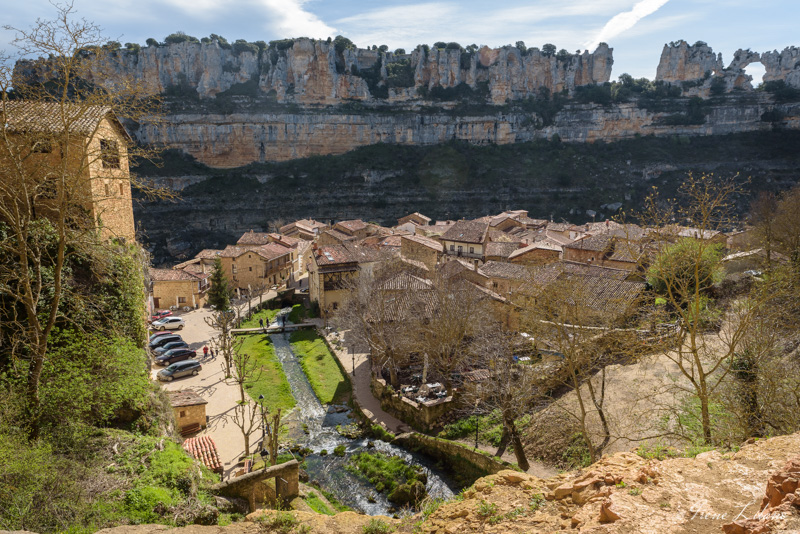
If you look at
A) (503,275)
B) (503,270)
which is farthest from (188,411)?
(503,270)

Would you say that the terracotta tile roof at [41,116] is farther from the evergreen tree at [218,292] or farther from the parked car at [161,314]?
the parked car at [161,314]

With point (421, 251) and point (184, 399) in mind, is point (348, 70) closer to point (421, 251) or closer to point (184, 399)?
point (421, 251)

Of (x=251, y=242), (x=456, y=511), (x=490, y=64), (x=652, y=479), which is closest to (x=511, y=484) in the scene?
(x=456, y=511)

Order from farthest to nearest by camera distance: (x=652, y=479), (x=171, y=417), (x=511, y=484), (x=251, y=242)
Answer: (x=251, y=242) < (x=171, y=417) < (x=511, y=484) < (x=652, y=479)

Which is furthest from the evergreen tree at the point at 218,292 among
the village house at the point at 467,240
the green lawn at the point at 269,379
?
the village house at the point at 467,240

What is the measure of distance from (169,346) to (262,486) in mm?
18963

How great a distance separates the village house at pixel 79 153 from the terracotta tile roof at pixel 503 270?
68.1ft

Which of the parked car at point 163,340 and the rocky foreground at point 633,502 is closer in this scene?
the rocky foreground at point 633,502

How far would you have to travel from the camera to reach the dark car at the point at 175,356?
86.1 ft

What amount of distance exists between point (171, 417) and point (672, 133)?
100878 millimetres

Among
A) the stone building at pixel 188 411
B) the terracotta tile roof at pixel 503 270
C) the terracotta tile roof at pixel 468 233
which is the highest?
the terracotta tile roof at pixel 468 233

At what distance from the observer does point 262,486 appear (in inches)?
478

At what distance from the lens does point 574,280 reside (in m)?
18.6

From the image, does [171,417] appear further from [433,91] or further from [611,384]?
[433,91]
